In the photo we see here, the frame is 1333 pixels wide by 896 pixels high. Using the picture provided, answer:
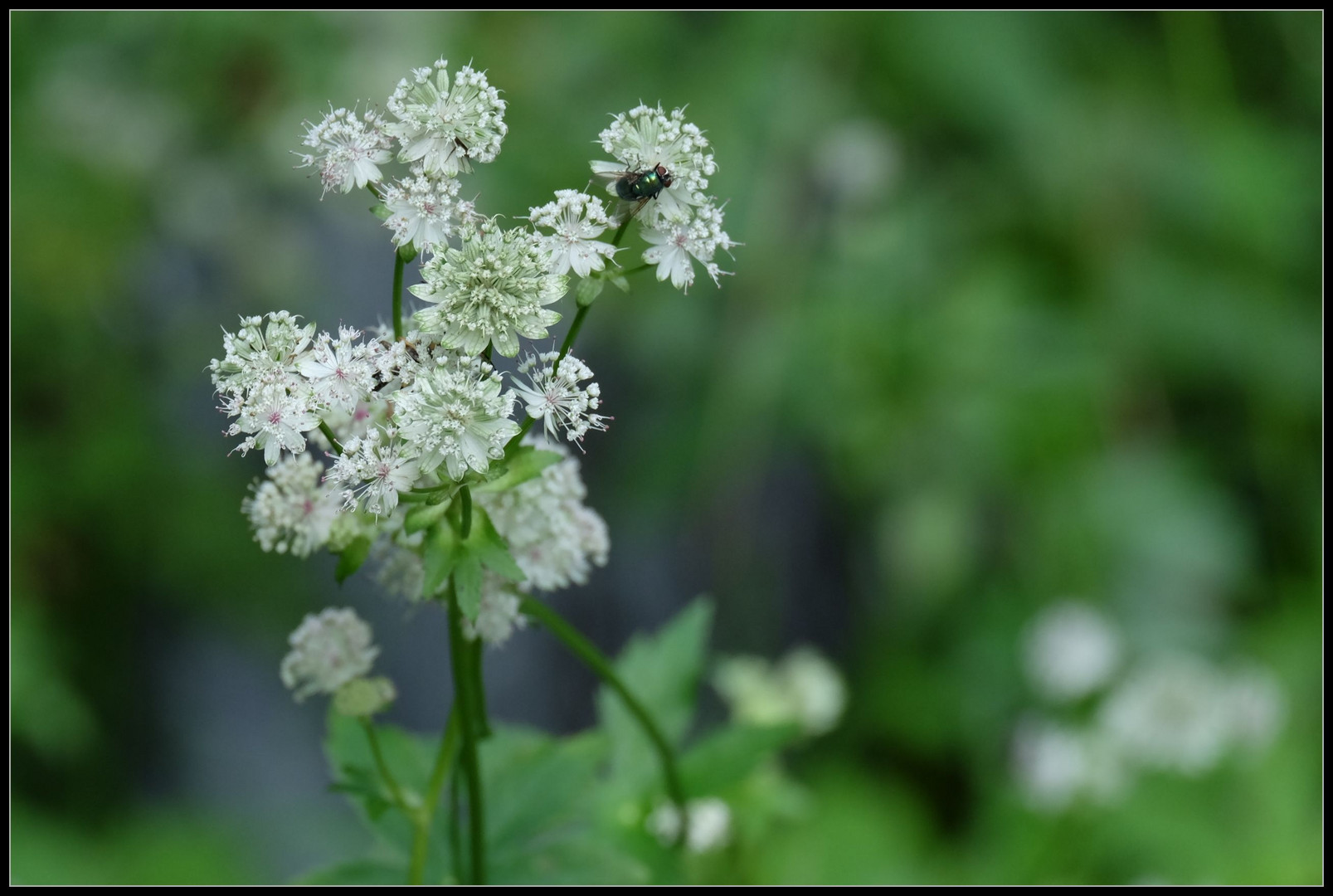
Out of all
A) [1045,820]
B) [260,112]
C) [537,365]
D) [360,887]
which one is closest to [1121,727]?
[1045,820]

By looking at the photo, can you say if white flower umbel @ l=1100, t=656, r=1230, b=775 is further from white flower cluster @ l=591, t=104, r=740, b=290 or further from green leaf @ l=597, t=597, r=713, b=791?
white flower cluster @ l=591, t=104, r=740, b=290

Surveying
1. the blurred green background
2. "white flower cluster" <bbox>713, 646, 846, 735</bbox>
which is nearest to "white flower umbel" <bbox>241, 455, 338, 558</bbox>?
"white flower cluster" <bbox>713, 646, 846, 735</bbox>

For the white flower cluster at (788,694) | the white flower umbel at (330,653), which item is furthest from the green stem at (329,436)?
the white flower cluster at (788,694)

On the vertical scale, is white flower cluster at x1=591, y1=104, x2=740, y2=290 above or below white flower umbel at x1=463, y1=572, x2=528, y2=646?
above

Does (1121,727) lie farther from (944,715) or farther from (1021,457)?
(1021,457)

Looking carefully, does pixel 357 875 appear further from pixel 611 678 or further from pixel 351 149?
pixel 351 149

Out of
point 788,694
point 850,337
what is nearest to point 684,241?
point 788,694
